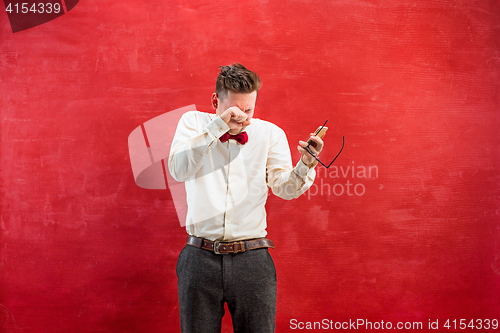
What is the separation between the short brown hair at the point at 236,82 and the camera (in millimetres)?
1397

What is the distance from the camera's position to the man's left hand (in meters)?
1.33

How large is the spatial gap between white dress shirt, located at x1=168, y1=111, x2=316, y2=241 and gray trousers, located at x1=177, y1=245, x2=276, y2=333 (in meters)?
0.11

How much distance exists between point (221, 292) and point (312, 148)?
0.70m

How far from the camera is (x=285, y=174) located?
1.49 meters

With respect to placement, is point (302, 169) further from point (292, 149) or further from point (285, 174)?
point (292, 149)

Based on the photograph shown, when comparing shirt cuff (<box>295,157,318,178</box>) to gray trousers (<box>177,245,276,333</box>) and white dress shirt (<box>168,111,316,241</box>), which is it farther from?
gray trousers (<box>177,245,276,333</box>)

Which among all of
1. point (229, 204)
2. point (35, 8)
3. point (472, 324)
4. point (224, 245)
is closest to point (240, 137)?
point (229, 204)

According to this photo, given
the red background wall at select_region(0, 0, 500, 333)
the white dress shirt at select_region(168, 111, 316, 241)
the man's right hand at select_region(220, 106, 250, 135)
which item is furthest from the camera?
the red background wall at select_region(0, 0, 500, 333)

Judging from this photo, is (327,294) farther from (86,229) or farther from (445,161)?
(86,229)

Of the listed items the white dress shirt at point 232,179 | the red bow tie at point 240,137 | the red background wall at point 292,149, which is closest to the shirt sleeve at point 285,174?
the white dress shirt at point 232,179

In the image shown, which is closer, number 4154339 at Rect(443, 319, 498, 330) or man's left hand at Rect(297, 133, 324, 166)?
man's left hand at Rect(297, 133, 324, 166)

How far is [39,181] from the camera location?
2.12m

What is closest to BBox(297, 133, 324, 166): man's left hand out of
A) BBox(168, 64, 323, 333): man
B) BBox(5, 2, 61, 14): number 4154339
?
BBox(168, 64, 323, 333): man

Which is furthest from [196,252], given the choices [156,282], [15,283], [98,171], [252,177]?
[15,283]
